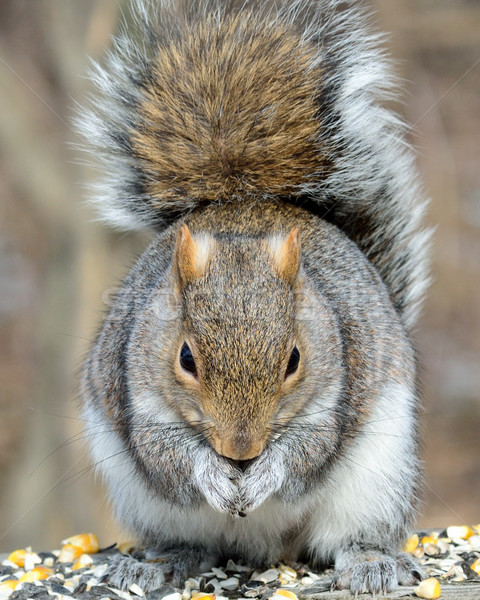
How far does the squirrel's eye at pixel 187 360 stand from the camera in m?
2.50

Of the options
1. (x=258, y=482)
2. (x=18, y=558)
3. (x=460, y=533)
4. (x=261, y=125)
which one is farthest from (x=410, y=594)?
(x=261, y=125)

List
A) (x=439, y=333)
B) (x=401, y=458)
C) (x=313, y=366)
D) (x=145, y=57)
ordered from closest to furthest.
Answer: (x=313, y=366)
(x=401, y=458)
(x=145, y=57)
(x=439, y=333)

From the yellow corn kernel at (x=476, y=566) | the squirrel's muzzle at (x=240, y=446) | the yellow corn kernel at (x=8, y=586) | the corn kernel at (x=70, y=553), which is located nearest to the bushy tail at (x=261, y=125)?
the yellow corn kernel at (x=476, y=566)

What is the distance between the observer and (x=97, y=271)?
5.80 meters

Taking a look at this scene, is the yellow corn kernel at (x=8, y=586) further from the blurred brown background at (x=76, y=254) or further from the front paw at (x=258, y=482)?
the blurred brown background at (x=76, y=254)

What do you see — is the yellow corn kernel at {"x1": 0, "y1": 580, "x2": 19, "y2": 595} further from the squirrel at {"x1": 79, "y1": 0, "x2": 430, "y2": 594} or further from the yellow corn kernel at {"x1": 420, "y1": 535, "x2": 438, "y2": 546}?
the yellow corn kernel at {"x1": 420, "y1": 535, "x2": 438, "y2": 546}

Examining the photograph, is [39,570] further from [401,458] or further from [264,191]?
[264,191]

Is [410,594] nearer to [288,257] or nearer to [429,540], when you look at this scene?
[429,540]

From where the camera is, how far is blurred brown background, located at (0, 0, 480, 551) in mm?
5805

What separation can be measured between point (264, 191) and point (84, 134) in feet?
2.47

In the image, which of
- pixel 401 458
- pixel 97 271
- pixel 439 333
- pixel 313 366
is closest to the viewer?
pixel 313 366

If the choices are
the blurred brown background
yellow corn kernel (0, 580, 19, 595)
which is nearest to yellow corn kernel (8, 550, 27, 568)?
yellow corn kernel (0, 580, 19, 595)

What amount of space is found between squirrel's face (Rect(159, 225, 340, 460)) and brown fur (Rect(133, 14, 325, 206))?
0.53 meters

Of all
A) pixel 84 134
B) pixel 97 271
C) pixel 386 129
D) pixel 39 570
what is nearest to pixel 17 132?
pixel 97 271
